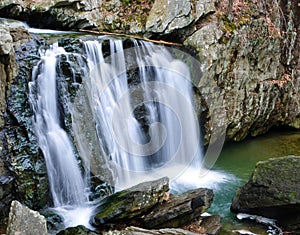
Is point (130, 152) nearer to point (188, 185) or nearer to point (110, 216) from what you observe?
point (188, 185)

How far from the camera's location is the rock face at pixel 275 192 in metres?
5.18

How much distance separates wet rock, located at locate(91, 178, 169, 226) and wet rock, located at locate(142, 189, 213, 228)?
13cm

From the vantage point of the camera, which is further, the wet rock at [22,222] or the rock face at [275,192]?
the rock face at [275,192]

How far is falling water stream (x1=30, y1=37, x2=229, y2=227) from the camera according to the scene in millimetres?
5875

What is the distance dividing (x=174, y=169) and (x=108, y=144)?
1.97 metres

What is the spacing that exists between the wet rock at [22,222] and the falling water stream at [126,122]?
2401 millimetres

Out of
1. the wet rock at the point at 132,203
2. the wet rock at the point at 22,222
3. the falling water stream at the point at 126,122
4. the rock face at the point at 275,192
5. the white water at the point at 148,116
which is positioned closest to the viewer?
the wet rock at the point at 22,222

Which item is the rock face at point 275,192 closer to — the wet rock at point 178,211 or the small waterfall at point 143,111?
the wet rock at point 178,211

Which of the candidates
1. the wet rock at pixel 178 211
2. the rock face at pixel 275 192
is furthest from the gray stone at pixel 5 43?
the rock face at pixel 275 192

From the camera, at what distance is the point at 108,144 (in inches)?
265

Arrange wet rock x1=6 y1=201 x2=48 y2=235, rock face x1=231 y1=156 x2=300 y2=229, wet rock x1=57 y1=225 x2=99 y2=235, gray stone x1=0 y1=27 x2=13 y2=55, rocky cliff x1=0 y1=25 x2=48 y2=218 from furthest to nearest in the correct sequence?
gray stone x1=0 y1=27 x2=13 y2=55
rocky cliff x1=0 y1=25 x2=48 y2=218
rock face x1=231 y1=156 x2=300 y2=229
wet rock x1=57 y1=225 x2=99 y2=235
wet rock x1=6 y1=201 x2=48 y2=235

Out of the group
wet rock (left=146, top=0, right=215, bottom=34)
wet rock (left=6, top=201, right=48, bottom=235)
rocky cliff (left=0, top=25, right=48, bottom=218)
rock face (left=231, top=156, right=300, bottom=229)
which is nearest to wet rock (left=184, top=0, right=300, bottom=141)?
wet rock (left=146, top=0, right=215, bottom=34)

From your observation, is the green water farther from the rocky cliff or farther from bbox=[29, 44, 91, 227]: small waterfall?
the rocky cliff

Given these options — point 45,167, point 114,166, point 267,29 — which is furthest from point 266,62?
point 45,167
